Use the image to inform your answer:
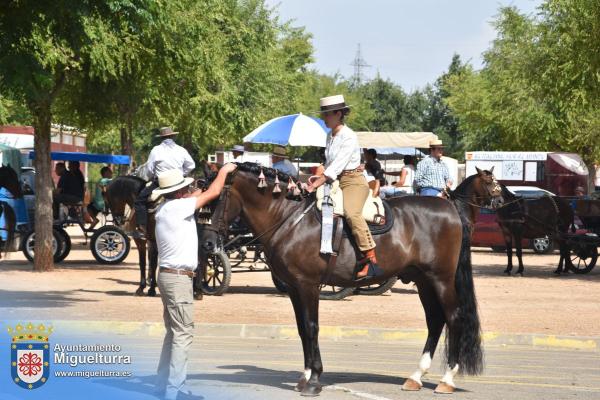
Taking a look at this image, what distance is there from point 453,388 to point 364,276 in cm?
134

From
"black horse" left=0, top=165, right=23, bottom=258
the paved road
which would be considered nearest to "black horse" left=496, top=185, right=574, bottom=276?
"black horse" left=0, top=165, right=23, bottom=258

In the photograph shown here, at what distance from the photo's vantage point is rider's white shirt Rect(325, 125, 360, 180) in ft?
34.6

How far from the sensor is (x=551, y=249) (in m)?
34.3

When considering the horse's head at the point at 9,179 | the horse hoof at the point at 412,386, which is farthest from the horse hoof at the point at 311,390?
the horse's head at the point at 9,179

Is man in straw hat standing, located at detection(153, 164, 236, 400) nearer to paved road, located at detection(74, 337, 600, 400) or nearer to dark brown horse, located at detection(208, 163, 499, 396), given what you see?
paved road, located at detection(74, 337, 600, 400)

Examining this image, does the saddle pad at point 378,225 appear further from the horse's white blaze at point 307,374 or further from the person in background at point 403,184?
the person in background at point 403,184

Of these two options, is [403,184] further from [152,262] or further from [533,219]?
[533,219]

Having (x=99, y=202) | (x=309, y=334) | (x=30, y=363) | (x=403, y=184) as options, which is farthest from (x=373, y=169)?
(x=99, y=202)

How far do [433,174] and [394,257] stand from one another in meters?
7.58

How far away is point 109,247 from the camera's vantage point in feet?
85.9

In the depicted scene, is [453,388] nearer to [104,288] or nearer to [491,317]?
[491,317]

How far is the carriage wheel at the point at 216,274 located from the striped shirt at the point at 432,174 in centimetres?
341

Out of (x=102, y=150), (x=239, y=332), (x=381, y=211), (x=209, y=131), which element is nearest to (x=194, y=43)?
(x=239, y=332)

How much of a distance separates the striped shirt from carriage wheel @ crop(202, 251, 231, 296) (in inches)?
134
